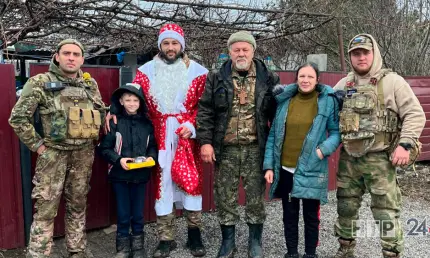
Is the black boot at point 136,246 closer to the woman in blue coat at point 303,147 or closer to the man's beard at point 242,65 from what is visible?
the woman in blue coat at point 303,147

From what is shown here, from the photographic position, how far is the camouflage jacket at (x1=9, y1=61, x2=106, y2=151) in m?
3.05

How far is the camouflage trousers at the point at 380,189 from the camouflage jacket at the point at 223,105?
79cm

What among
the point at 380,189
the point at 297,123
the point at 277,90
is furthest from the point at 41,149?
the point at 380,189

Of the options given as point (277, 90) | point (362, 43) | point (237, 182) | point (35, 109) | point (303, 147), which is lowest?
point (237, 182)

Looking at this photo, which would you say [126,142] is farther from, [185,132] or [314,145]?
[314,145]

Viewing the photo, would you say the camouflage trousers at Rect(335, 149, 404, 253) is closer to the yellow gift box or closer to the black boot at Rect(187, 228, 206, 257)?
the black boot at Rect(187, 228, 206, 257)

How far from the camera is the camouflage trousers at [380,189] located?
130 inches

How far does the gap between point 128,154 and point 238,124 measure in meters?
0.99

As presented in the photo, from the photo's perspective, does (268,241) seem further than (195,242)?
Yes

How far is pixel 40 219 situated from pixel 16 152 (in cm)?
75

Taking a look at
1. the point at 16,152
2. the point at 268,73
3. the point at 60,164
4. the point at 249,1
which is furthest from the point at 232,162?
the point at 249,1

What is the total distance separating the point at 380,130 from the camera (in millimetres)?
3234

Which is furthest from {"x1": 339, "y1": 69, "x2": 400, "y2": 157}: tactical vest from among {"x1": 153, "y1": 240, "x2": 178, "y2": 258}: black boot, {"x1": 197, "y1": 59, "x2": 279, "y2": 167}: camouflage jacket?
{"x1": 153, "y1": 240, "x2": 178, "y2": 258}: black boot

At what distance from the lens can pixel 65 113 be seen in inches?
124
